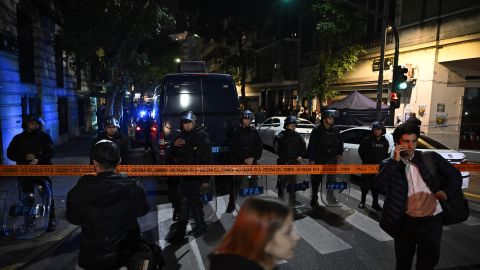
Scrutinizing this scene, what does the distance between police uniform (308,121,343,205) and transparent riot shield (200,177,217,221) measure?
2.06 m

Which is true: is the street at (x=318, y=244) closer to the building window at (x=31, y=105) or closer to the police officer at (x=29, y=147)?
the police officer at (x=29, y=147)

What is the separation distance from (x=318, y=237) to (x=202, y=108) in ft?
14.5

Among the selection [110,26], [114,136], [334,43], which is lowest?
[114,136]

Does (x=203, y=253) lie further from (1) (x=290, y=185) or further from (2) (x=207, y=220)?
(1) (x=290, y=185)

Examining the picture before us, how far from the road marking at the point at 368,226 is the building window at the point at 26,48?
1235 centimetres

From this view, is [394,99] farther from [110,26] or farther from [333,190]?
[110,26]

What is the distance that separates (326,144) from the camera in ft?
22.7

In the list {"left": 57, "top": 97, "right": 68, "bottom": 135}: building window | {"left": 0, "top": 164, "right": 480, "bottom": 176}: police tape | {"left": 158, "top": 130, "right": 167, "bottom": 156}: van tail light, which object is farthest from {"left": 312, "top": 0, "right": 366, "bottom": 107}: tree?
{"left": 57, "top": 97, "right": 68, "bottom": 135}: building window

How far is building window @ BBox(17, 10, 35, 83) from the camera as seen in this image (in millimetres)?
12772

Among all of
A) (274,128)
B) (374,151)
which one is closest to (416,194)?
(374,151)

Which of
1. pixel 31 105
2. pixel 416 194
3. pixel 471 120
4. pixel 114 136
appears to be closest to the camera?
pixel 416 194

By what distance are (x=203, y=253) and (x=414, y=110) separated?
1461cm

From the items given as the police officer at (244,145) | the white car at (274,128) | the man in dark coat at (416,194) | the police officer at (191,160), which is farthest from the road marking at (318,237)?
the white car at (274,128)

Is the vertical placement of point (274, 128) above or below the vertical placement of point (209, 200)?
above
